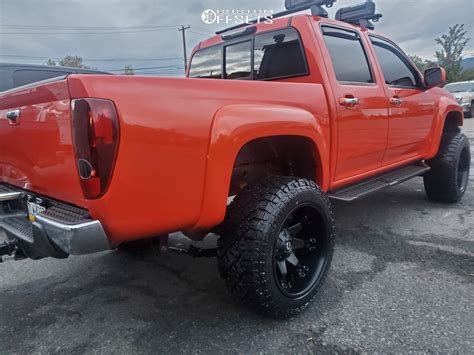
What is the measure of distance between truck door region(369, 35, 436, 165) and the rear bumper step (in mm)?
2821

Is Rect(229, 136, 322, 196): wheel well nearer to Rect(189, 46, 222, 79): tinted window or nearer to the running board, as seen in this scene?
the running board

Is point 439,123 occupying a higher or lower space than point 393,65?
lower

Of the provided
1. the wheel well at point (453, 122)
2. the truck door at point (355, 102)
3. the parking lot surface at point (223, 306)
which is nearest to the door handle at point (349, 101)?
the truck door at point (355, 102)

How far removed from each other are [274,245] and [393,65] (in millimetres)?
2690

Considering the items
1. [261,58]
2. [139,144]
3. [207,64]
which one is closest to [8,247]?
[139,144]

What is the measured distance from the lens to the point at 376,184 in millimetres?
3531

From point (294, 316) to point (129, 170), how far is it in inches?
55.5

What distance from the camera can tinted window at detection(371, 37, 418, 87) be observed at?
371 cm

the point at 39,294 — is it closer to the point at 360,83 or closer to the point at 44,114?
the point at 44,114

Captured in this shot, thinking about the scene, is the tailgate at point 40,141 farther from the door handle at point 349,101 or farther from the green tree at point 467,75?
the green tree at point 467,75

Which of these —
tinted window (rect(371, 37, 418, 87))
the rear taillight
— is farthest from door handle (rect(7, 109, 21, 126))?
tinted window (rect(371, 37, 418, 87))

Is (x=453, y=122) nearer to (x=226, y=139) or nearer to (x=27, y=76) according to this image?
(x=226, y=139)

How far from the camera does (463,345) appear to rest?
2061mm

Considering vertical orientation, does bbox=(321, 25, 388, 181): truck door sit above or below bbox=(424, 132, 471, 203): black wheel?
above
